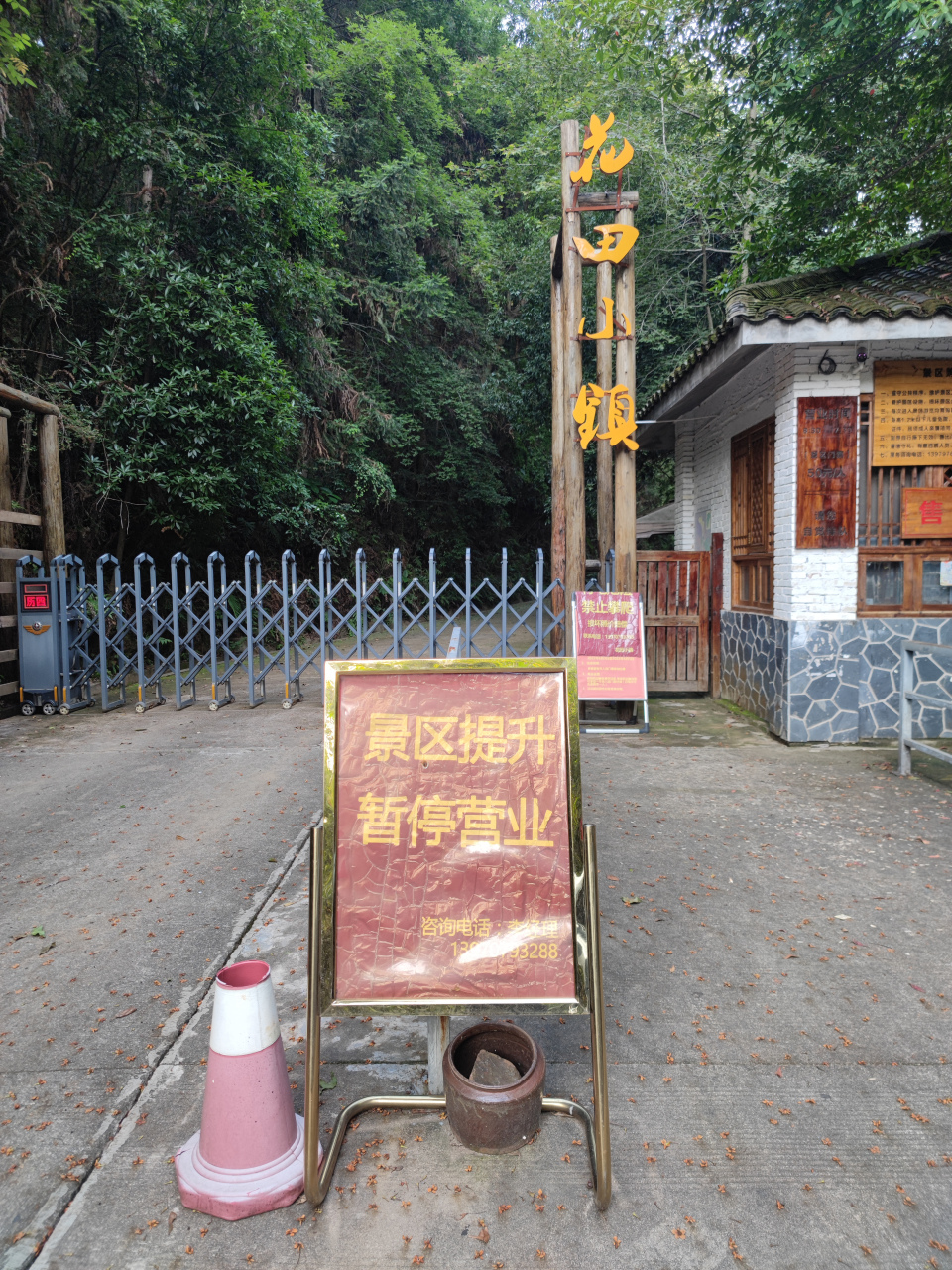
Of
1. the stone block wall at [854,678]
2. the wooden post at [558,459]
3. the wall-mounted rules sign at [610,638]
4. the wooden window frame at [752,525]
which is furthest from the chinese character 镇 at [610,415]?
the stone block wall at [854,678]

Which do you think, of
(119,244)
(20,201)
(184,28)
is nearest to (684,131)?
(184,28)

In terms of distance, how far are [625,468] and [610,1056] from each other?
6.03m

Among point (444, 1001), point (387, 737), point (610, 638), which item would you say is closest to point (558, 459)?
point (610, 638)

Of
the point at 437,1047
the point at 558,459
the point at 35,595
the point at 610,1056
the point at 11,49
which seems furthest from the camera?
the point at 35,595

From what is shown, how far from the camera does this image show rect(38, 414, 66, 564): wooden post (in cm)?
881

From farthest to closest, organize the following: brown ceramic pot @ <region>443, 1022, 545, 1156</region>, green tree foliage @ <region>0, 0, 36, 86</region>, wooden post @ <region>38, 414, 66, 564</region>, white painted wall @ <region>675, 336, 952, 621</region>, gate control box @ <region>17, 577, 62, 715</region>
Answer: wooden post @ <region>38, 414, 66, 564</region> → gate control box @ <region>17, 577, 62, 715</region> → green tree foliage @ <region>0, 0, 36, 86</region> → white painted wall @ <region>675, 336, 952, 621</region> → brown ceramic pot @ <region>443, 1022, 545, 1156</region>

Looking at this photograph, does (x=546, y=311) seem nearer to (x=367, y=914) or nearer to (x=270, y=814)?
(x=270, y=814)

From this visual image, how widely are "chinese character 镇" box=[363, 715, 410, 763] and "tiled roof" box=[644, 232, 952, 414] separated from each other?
521 cm

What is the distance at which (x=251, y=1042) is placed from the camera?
2.04 meters

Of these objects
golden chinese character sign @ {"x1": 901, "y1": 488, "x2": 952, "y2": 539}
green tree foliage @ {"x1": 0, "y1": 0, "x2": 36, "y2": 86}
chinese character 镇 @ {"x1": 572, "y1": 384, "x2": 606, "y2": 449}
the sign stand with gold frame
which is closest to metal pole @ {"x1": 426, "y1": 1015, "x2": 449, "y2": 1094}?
the sign stand with gold frame

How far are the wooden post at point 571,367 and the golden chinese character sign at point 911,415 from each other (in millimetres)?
2720

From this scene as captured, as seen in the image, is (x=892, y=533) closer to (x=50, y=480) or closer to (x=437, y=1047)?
(x=437, y=1047)

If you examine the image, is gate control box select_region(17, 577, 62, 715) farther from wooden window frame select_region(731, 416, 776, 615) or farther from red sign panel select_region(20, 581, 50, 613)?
wooden window frame select_region(731, 416, 776, 615)

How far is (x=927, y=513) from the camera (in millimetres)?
6586
